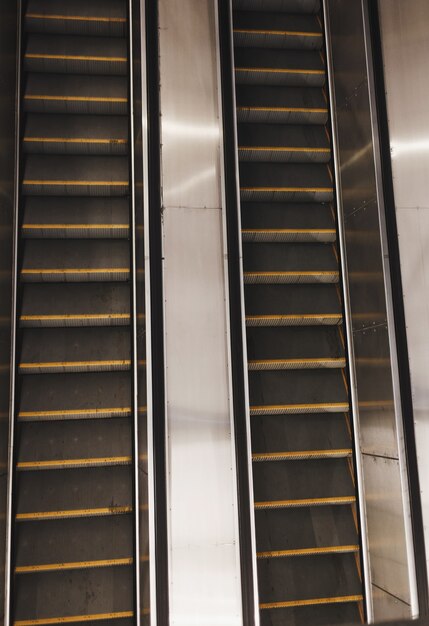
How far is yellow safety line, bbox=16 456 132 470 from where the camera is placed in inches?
151

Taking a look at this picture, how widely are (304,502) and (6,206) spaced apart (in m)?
2.97

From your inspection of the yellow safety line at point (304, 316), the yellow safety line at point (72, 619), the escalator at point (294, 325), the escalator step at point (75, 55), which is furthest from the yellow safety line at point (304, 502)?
the escalator step at point (75, 55)

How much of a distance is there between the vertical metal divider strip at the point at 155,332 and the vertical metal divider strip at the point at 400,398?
5.06 ft

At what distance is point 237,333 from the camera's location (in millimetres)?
3795

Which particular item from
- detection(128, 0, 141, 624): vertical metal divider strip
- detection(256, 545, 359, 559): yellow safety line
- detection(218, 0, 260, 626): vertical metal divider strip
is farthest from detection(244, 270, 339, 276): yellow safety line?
detection(256, 545, 359, 559): yellow safety line

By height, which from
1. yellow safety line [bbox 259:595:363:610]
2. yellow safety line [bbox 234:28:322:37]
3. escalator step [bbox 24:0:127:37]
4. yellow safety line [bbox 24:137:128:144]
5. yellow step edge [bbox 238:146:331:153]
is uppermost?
escalator step [bbox 24:0:127:37]

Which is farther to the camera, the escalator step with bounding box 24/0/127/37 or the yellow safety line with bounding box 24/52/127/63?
the escalator step with bounding box 24/0/127/37

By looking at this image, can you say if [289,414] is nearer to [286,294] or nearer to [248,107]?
[286,294]

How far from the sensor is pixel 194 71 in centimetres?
416

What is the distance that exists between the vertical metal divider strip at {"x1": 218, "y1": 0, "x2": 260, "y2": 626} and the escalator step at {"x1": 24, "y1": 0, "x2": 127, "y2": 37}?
120 cm

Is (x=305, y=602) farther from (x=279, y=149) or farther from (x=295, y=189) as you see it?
(x=279, y=149)

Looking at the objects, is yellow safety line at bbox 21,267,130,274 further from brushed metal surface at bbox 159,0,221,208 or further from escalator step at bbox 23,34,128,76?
escalator step at bbox 23,34,128,76

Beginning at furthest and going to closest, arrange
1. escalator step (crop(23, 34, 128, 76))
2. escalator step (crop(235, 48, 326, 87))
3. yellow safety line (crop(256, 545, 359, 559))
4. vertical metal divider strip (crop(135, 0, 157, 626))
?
escalator step (crop(235, 48, 326, 87)) → escalator step (crop(23, 34, 128, 76)) → yellow safety line (crop(256, 545, 359, 559)) → vertical metal divider strip (crop(135, 0, 157, 626))

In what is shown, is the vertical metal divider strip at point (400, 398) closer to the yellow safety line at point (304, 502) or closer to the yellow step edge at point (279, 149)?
the yellow safety line at point (304, 502)
